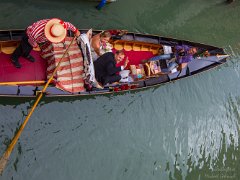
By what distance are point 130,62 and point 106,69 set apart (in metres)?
1.05

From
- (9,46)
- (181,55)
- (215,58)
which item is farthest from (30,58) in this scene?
(215,58)

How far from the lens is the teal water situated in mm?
7090

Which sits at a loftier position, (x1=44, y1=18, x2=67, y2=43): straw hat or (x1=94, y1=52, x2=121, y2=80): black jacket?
(x1=44, y1=18, x2=67, y2=43): straw hat

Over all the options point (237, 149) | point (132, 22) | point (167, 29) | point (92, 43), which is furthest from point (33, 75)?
point (237, 149)

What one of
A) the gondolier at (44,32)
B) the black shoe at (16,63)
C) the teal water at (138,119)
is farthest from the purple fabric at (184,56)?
the black shoe at (16,63)

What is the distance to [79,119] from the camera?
7414 mm

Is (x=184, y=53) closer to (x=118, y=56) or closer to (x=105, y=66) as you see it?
(x=118, y=56)

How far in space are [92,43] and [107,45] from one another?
358 mm

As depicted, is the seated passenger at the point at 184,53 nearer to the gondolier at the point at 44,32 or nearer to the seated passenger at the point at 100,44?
the seated passenger at the point at 100,44

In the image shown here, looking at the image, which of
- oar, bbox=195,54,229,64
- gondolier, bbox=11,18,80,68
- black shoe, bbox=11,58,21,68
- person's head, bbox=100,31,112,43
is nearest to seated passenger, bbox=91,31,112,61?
person's head, bbox=100,31,112,43

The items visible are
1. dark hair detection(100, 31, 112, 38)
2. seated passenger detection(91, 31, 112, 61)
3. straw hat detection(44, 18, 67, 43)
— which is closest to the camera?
straw hat detection(44, 18, 67, 43)

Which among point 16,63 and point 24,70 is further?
point 24,70

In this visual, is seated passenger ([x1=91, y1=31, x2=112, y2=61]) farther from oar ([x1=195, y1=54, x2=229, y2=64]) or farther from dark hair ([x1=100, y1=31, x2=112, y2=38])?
oar ([x1=195, y1=54, x2=229, y2=64])

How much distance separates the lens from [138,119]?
7789 mm
